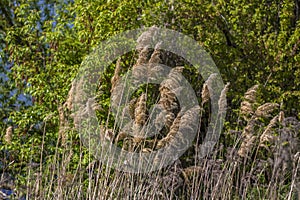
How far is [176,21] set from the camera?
8125mm

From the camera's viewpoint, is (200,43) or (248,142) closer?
(248,142)

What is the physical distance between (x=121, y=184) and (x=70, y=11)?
4.79 m

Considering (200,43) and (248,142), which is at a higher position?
(200,43)

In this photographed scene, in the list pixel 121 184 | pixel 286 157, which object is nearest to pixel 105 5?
pixel 121 184

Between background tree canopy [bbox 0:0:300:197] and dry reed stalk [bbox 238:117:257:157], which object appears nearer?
dry reed stalk [bbox 238:117:257:157]

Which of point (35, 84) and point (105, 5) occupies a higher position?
point (105, 5)

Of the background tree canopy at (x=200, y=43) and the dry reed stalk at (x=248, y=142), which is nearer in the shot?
the dry reed stalk at (x=248, y=142)

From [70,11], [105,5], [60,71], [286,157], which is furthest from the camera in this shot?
[70,11]

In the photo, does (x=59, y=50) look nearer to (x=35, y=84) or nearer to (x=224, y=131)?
(x=35, y=84)

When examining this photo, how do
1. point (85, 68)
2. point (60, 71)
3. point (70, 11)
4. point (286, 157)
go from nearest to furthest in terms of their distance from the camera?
point (286, 157) < point (85, 68) < point (60, 71) < point (70, 11)

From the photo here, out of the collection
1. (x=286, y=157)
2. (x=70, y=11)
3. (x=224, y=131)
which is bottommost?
(x=286, y=157)

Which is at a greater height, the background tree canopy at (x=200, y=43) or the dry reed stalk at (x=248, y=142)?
the background tree canopy at (x=200, y=43)

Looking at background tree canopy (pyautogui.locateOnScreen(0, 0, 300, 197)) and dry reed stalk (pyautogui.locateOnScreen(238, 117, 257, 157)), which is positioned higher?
background tree canopy (pyautogui.locateOnScreen(0, 0, 300, 197))

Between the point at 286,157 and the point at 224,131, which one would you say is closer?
the point at 286,157
